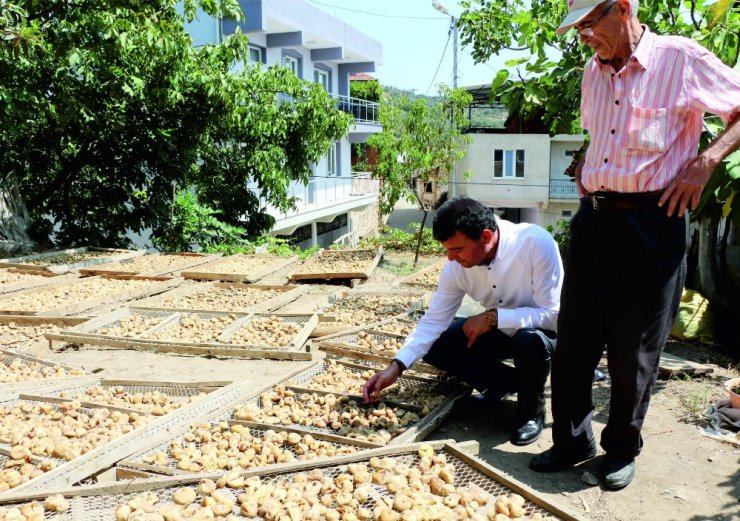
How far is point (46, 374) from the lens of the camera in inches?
141

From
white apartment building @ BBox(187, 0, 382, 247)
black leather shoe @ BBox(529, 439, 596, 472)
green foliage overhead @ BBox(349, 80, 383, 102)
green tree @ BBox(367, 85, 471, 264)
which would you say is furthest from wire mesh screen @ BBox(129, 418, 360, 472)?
green foliage overhead @ BBox(349, 80, 383, 102)

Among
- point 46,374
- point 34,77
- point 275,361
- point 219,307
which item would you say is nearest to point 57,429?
point 46,374

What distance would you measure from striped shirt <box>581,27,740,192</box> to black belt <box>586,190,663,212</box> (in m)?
0.02

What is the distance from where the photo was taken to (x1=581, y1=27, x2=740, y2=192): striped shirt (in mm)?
2135

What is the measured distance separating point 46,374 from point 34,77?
17.7 ft

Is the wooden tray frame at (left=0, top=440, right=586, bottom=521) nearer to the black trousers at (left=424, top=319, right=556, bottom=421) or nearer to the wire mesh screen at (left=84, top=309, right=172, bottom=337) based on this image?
the black trousers at (left=424, top=319, right=556, bottom=421)

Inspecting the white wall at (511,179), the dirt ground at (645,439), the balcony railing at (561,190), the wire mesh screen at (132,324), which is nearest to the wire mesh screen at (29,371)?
the dirt ground at (645,439)

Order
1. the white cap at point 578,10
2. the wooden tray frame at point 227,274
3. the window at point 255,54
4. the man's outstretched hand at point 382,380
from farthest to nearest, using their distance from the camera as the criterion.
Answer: the window at point 255,54 < the wooden tray frame at point 227,274 < the man's outstretched hand at point 382,380 < the white cap at point 578,10

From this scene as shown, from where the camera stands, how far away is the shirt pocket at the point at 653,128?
218cm

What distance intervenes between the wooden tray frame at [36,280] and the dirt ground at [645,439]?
1715 mm

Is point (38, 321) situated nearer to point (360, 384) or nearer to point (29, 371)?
point (29, 371)

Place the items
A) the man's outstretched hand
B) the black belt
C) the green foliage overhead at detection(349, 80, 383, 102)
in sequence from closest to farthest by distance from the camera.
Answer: the black belt → the man's outstretched hand → the green foliage overhead at detection(349, 80, 383, 102)

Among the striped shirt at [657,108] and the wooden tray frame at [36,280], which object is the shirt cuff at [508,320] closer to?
the striped shirt at [657,108]

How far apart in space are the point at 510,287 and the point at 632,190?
0.84 meters
